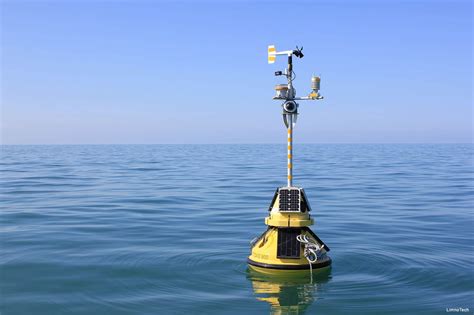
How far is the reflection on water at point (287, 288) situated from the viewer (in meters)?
13.0

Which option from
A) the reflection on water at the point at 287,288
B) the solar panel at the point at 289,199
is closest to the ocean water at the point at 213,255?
the reflection on water at the point at 287,288

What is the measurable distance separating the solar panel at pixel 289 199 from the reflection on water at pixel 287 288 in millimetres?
1770

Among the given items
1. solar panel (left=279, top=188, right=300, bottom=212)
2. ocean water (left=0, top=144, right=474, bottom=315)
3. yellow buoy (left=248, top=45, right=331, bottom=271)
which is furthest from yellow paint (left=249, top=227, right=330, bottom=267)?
solar panel (left=279, top=188, right=300, bottom=212)

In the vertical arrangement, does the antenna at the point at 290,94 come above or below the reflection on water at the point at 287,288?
above

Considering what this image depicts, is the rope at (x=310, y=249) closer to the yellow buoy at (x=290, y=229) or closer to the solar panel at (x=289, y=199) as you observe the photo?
the yellow buoy at (x=290, y=229)

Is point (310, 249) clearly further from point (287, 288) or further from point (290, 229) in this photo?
point (287, 288)

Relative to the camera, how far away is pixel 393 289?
1400 centimetres

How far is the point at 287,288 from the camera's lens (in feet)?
46.5

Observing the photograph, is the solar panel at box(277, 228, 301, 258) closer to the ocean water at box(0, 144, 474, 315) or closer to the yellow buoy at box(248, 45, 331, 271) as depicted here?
the yellow buoy at box(248, 45, 331, 271)

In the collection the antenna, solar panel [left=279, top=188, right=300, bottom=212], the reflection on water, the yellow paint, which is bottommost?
the reflection on water

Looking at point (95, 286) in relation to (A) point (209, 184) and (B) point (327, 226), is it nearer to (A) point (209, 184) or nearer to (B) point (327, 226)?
(B) point (327, 226)

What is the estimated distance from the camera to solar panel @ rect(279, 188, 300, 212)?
49.9 ft

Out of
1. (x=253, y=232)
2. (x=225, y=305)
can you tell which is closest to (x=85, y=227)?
(x=253, y=232)

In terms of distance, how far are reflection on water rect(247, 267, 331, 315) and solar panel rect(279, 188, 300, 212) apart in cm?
177
